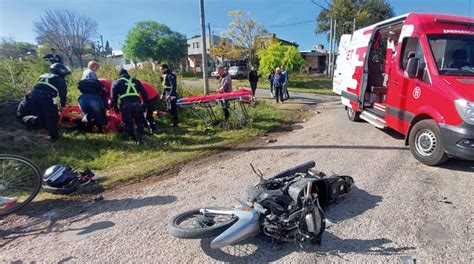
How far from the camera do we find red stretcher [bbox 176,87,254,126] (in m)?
7.32

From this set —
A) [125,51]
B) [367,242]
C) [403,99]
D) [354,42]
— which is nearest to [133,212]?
[367,242]

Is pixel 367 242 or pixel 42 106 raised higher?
pixel 42 106

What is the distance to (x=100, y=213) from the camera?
Result: 3.49 metres

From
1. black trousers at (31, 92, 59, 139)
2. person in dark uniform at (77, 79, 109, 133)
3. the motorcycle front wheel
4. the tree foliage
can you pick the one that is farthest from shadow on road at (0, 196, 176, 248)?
the tree foliage

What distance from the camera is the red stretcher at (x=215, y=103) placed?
24.0ft

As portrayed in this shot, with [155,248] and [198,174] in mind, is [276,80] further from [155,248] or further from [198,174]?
[155,248]

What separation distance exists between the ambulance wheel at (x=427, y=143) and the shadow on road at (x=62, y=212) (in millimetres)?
4041

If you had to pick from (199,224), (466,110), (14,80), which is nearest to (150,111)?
(199,224)

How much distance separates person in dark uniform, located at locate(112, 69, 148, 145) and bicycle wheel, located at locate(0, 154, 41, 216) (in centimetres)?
267

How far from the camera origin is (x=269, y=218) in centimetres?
269

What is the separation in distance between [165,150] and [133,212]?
266 centimetres

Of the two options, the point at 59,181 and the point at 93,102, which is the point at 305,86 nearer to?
the point at 93,102

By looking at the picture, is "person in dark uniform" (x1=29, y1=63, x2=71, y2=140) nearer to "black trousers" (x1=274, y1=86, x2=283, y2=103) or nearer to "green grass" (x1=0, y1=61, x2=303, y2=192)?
"green grass" (x1=0, y1=61, x2=303, y2=192)

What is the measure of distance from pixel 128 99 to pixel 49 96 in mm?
1683
